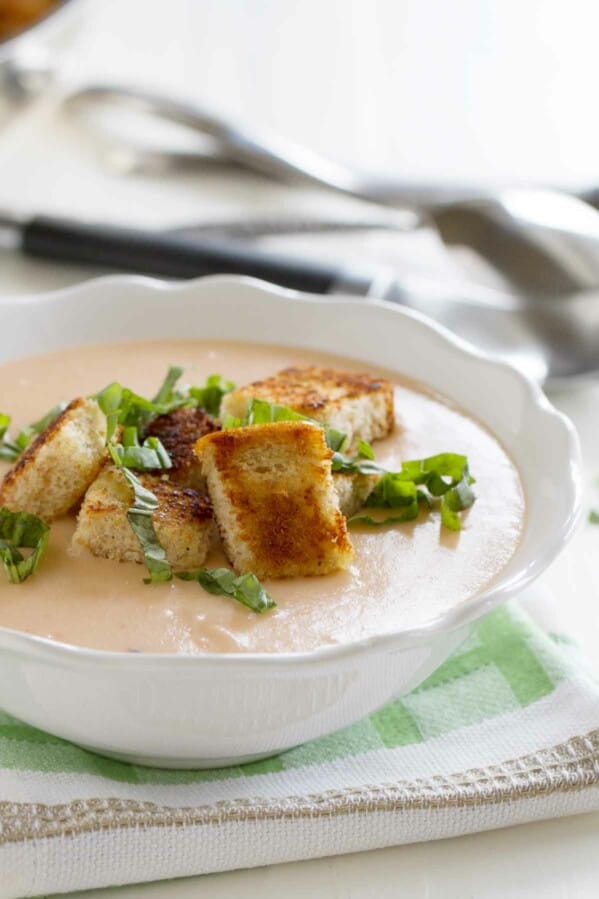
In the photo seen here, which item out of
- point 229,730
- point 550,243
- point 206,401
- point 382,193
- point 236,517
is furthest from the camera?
point 382,193

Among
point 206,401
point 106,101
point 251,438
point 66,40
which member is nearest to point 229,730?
point 251,438

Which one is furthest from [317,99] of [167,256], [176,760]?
[176,760]

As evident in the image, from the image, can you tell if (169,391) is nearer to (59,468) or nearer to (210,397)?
(210,397)

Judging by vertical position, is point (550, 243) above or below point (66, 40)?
above

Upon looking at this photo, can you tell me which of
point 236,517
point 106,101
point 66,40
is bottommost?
point 106,101

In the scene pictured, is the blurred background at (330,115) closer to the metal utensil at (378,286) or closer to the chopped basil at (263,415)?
the metal utensil at (378,286)

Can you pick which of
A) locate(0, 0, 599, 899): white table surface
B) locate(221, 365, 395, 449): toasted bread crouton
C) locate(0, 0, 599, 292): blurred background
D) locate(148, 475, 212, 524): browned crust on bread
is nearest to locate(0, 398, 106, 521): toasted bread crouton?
locate(148, 475, 212, 524): browned crust on bread

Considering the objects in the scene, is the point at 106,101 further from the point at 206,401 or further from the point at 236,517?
the point at 236,517
